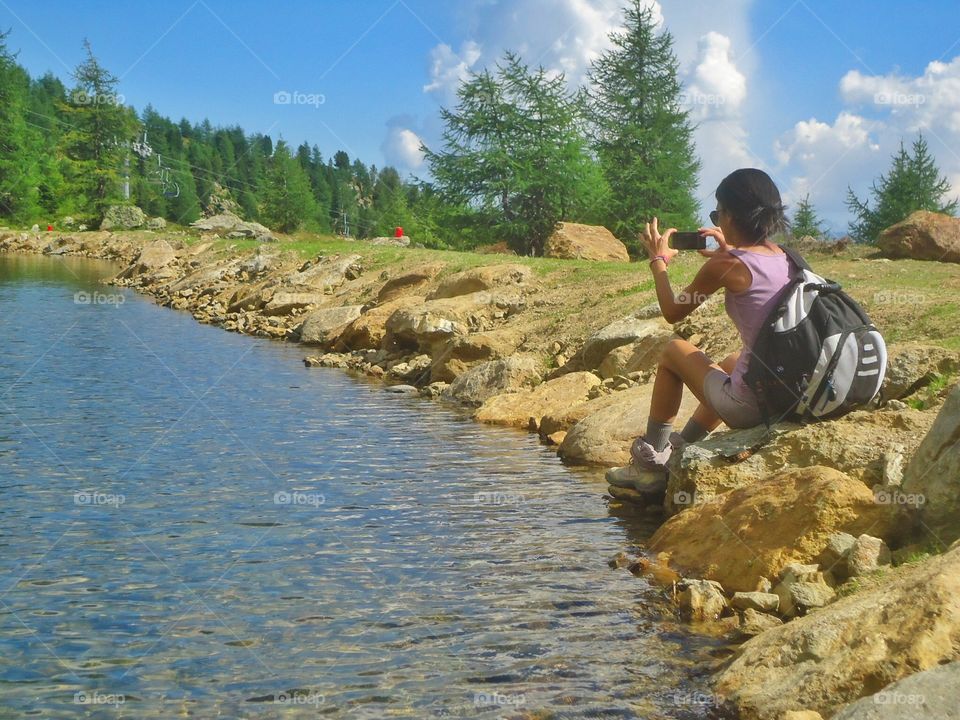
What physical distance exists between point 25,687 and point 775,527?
5.53m

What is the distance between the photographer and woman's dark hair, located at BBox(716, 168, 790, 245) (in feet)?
26.8

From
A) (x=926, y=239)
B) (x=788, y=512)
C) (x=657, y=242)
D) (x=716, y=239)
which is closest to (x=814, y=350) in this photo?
(x=716, y=239)

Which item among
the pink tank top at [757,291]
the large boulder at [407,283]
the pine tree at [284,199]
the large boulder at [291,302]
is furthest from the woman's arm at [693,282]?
the pine tree at [284,199]

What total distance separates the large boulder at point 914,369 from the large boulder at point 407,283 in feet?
63.0

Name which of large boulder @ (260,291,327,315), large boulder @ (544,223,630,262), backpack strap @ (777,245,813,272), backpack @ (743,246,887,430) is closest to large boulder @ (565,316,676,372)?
backpack @ (743,246,887,430)

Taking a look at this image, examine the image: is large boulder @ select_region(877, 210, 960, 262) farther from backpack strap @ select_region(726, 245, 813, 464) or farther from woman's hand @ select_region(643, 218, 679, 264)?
woman's hand @ select_region(643, 218, 679, 264)

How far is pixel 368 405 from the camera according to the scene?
17.5 metres

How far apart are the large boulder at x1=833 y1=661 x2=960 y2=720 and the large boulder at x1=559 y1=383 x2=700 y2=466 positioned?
7592 mm

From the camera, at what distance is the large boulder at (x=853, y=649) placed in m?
5.14

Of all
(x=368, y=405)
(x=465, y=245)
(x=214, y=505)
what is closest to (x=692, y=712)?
(x=214, y=505)

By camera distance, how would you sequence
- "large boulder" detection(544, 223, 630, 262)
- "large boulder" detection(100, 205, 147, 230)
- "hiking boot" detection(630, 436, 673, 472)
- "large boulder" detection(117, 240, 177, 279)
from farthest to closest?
"large boulder" detection(100, 205, 147, 230) → "large boulder" detection(117, 240, 177, 279) → "large boulder" detection(544, 223, 630, 262) → "hiking boot" detection(630, 436, 673, 472)

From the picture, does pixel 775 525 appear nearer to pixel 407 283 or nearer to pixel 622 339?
pixel 622 339

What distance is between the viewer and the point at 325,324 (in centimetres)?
2778

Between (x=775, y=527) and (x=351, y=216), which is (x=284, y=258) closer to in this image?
(x=775, y=527)
